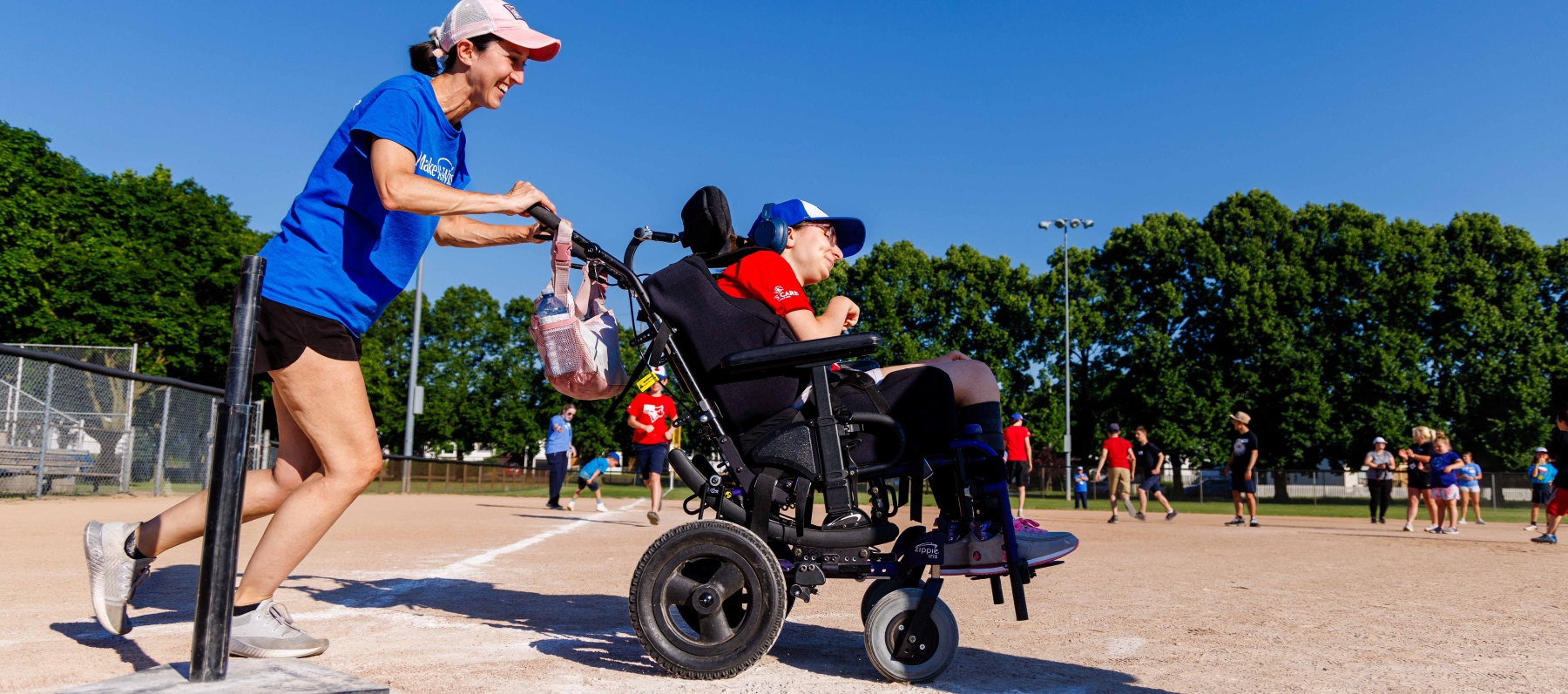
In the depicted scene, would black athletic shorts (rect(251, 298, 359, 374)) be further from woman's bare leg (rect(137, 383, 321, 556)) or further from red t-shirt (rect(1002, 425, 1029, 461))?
red t-shirt (rect(1002, 425, 1029, 461))

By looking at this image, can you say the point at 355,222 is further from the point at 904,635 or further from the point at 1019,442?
the point at 1019,442

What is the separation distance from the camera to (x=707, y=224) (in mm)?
3555

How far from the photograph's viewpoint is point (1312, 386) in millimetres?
37281

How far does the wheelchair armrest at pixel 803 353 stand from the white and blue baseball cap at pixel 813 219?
0.87 metres

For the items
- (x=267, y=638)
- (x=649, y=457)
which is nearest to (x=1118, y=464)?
(x=649, y=457)

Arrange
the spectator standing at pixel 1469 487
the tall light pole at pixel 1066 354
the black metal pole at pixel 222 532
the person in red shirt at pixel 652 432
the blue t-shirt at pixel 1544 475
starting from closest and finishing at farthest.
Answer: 1. the black metal pole at pixel 222 532
2. the person in red shirt at pixel 652 432
3. the spectator standing at pixel 1469 487
4. the blue t-shirt at pixel 1544 475
5. the tall light pole at pixel 1066 354

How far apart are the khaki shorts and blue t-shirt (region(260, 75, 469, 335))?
16.9 metres

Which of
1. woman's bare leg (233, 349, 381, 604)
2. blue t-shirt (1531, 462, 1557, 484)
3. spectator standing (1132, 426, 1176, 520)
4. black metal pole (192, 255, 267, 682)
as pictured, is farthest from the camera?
blue t-shirt (1531, 462, 1557, 484)

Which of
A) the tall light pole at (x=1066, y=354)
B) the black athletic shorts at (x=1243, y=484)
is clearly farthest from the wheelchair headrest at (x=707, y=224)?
the tall light pole at (x=1066, y=354)

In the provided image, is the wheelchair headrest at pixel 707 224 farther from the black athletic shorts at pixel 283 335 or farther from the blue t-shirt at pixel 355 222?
the black athletic shorts at pixel 283 335

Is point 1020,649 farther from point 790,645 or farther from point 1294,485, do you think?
point 1294,485

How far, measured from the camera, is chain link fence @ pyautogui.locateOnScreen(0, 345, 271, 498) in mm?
13305

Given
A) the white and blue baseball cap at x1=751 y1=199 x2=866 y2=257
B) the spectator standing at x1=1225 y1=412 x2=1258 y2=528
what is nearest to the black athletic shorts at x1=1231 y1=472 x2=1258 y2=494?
the spectator standing at x1=1225 y1=412 x2=1258 y2=528

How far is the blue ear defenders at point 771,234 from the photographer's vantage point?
3.67 m
